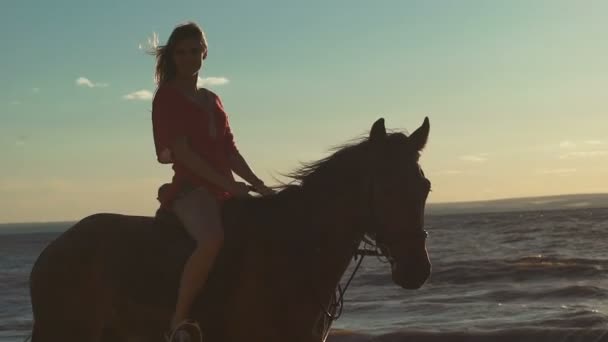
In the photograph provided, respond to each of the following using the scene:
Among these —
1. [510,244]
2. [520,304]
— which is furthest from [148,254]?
[510,244]

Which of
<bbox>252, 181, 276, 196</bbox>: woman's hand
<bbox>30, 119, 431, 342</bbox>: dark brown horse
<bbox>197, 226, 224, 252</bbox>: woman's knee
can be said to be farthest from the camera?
<bbox>252, 181, 276, 196</bbox>: woman's hand

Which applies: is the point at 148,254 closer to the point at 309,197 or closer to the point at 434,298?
the point at 309,197

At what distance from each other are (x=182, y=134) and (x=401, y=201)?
1.52 meters

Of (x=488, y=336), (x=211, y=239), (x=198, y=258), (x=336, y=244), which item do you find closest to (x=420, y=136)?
(x=336, y=244)

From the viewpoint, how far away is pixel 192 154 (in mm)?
5684

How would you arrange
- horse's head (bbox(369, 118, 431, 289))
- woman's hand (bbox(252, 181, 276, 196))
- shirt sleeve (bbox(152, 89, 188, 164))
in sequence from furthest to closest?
woman's hand (bbox(252, 181, 276, 196)), shirt sleeve (bbox(152, 89, 188, 164)), horse's head (bbox(369, 118, 431, 289))

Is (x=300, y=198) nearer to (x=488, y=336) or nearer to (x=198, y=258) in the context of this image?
(x=198, y=258)

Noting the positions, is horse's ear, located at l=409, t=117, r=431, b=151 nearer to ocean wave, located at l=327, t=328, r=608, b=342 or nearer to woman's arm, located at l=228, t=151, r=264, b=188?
woman's arm, located at l=228, t=151, r=264, b=188

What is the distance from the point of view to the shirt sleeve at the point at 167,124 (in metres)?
5.78

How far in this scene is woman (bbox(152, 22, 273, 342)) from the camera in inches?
214

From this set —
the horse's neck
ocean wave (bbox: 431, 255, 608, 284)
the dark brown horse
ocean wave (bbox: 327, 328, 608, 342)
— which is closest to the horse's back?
the dark brown horse

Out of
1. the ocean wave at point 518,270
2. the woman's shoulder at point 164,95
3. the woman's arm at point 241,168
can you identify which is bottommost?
the ocean wave at point 518,270

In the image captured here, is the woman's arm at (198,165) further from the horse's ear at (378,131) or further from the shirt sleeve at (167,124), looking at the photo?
the horse's ear at (378,131)

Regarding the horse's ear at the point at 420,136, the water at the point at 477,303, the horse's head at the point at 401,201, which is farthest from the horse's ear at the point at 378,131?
the water at the point at 477,303
